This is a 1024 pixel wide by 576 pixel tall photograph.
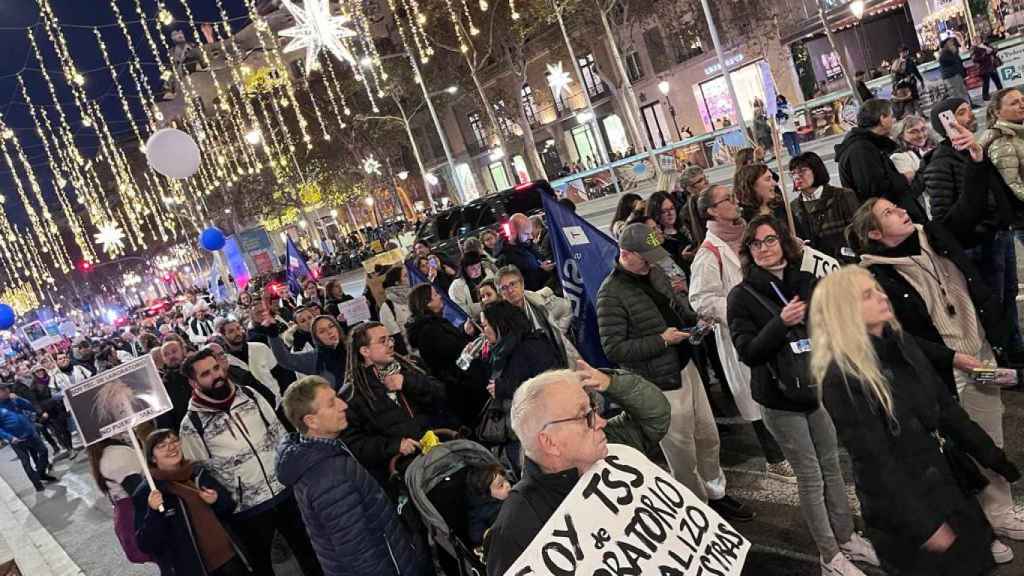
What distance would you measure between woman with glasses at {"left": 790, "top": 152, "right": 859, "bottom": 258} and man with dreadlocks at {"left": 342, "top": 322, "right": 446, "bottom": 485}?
279 cm

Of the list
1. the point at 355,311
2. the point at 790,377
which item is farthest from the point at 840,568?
the point at 355,311

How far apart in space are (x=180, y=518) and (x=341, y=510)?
147cm

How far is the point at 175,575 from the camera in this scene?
4195mm

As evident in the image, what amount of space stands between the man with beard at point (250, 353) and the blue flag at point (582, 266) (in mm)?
3131

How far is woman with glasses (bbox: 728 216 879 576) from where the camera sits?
3381 millimetres

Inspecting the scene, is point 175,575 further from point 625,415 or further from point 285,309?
point 285,309

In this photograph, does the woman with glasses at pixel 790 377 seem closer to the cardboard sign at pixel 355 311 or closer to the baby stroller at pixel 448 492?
the baby stroller at pixel 448 492

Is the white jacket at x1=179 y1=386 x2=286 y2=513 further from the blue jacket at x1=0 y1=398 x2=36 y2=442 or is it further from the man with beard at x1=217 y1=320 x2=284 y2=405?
the blue jacket at x1=0 y1=398 x2=36 y2=442

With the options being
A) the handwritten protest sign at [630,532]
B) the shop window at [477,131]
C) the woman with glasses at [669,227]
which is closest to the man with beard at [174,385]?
the woman with glasses at [669,227]

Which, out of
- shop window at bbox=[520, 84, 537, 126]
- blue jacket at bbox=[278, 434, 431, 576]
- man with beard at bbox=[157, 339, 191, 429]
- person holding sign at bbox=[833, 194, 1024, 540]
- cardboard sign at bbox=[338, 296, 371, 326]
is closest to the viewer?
blue jacket at bbox=[278, 434, 431, 576]

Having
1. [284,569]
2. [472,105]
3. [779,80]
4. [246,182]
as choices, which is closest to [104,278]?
[246,182]

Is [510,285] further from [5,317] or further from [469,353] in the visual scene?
[5,317]

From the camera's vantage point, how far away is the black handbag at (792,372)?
3373mm

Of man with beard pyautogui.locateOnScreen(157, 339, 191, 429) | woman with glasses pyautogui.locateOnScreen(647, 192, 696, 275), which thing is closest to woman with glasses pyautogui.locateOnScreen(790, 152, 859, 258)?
woman with glasses pyautogui.locateOnScreen(647, 192, 696, 275)
